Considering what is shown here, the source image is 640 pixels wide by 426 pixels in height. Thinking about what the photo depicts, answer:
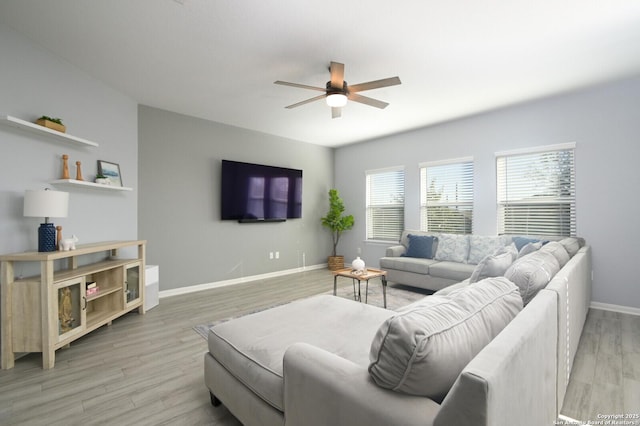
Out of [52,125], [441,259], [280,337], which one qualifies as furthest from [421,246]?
[52,125]

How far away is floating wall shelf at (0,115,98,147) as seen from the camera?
2379mm

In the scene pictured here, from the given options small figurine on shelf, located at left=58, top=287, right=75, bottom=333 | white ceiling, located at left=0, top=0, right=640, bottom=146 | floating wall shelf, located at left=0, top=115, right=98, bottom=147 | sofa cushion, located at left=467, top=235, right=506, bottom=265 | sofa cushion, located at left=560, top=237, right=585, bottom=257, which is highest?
white ceiling, located at left=0, top=0, right=640, bottom=146

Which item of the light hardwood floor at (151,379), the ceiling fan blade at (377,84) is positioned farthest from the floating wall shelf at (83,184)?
the ceiling fan blade at (377,84)

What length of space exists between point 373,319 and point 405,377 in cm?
109

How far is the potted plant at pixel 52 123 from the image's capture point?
8.83ft

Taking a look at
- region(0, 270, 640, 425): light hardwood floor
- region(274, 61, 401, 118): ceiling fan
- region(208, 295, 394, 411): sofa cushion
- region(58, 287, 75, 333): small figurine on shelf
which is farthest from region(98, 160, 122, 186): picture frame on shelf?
region(208, 295, 394, 411): sofa cushion

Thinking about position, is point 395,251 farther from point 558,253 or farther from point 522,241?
point 558,253

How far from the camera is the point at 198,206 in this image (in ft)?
15.5

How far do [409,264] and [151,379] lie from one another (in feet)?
11.7

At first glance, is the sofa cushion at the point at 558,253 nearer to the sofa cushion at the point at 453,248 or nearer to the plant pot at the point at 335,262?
the sofa cushion at the point at 453,248

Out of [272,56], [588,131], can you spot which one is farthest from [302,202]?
[588,131]

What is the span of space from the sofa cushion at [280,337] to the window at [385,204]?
3.95 meters

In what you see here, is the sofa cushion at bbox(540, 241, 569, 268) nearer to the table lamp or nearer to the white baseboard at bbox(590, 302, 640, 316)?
the white baseboard at bbox(590, 302, 640, 316)

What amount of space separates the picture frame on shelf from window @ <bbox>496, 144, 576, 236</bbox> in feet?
17.4
